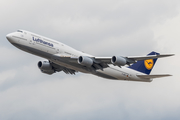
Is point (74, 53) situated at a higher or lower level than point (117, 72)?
higher

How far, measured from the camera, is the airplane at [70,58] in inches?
1970

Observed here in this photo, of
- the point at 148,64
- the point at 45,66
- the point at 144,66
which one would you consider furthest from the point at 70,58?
the point at 148,64

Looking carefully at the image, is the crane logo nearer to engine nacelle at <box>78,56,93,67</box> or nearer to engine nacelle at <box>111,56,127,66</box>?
engine nacelle at <box>111,56,127,66</box>

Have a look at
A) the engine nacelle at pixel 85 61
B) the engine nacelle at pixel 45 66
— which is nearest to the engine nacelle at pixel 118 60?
the engine nacelle at pixel 85 61

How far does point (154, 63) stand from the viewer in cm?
6788

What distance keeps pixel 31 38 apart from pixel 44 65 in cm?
996

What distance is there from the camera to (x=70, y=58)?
52.0m

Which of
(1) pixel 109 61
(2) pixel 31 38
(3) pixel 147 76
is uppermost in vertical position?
(2) pixel 31 38

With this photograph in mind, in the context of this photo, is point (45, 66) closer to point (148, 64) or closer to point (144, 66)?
point (144, 66)

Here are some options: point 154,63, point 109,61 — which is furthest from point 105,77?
point 154,63

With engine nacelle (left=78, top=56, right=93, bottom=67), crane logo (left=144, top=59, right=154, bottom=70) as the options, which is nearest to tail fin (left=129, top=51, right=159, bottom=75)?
crane logo (left=144, top=59, right=154, bottom=70)

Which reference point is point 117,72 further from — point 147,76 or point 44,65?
point 44,65

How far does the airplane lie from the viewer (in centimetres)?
5003

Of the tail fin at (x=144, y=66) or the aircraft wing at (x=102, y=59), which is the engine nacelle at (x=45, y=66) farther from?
the tail fin at (x=144, y=66)
